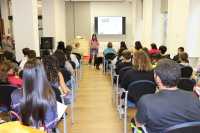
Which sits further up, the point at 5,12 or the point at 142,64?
the point at 5,12

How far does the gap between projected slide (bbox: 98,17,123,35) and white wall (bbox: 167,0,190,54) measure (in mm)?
7342

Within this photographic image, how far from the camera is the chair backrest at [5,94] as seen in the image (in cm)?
345

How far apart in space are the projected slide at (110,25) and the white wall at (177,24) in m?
7.34

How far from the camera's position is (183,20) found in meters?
7.41

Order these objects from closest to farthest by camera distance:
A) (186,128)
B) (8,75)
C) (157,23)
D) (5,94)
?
(186,128) < (5,94) < (8,75) < (157,23)

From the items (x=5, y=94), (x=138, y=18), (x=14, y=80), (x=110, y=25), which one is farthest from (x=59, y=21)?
(x=5, y=94)

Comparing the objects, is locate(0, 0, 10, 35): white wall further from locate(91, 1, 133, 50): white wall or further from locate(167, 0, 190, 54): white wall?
locate(167, 0, 190, 54): white wall

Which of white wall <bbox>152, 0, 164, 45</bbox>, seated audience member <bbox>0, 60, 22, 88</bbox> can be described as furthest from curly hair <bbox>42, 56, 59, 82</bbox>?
white wall <bbox>152, 0, 164, 45</bbox>

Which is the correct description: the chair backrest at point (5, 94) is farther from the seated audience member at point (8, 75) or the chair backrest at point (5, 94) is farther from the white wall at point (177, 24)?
the white wall at point (177, 24)

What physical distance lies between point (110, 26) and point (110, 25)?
0.06 metres

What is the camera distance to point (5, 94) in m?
3.48

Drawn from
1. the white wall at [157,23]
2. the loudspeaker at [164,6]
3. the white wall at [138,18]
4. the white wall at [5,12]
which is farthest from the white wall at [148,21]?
the white wall at [5,12]

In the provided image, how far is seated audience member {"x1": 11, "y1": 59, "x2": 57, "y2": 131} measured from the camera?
7.12 feet

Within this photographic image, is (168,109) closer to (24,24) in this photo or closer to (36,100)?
(36,100)
